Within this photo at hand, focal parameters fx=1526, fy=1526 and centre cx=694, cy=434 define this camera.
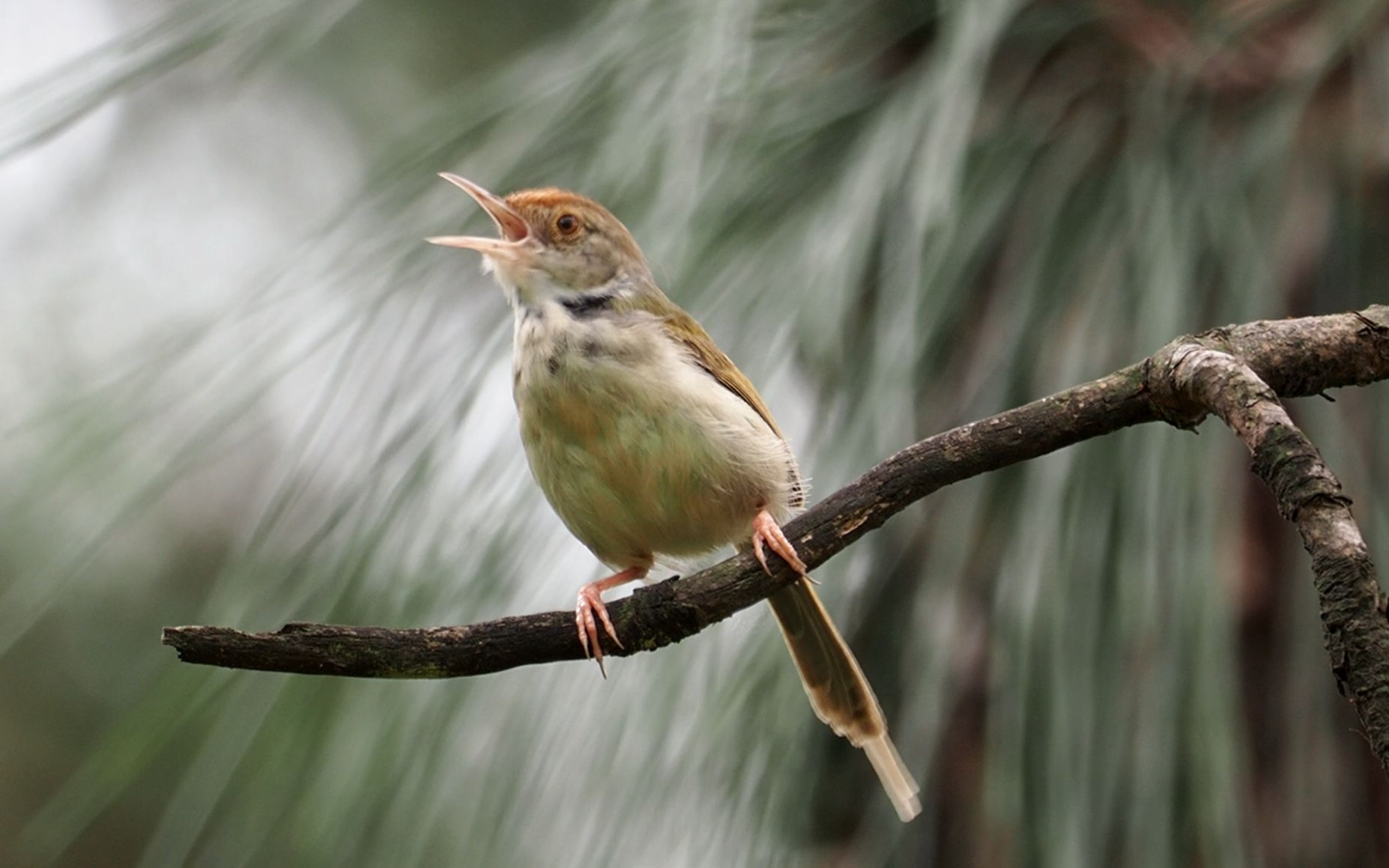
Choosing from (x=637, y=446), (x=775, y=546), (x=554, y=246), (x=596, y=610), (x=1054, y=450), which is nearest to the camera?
(x=1054, y=450)

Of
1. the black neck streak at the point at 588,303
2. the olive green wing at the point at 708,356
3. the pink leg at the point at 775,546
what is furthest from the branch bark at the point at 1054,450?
the black neck streak at the point at 588,303

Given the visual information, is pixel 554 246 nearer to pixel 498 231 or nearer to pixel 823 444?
pixel 498 231

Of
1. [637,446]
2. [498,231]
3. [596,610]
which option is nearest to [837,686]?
[596,610]

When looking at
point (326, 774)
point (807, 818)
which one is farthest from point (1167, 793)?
point (326, 774)

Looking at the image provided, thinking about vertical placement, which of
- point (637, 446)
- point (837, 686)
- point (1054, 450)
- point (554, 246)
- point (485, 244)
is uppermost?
point (554, 246)

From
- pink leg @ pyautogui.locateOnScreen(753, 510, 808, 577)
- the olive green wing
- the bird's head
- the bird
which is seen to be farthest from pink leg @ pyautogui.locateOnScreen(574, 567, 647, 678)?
the bird's head

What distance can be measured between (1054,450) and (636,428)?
864 mm

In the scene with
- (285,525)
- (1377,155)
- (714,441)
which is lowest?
(285,525)

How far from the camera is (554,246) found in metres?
2.05

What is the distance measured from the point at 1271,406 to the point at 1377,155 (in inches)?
38.4

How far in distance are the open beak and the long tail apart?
1.84ft

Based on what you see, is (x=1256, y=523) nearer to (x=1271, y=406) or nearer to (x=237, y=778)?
(x=1271, y=406)

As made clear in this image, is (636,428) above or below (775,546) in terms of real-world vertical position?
above

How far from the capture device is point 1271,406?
3.02ft
